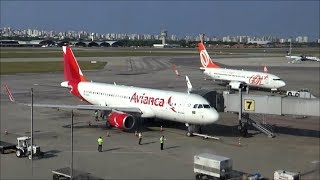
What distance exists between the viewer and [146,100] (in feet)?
134

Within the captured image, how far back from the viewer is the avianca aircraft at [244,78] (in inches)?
2808

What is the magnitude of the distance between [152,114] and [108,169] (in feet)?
44.1

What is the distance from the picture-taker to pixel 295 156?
31.1 m

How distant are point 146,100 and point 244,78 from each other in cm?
3725

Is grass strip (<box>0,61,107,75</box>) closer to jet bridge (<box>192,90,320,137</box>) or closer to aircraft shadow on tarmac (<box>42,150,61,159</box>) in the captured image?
jet bridge (<box>192,90,320,137</box>)

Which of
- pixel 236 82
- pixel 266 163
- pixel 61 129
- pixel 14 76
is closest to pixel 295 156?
pixel 266 163

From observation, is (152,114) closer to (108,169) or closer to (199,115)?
(199,115)

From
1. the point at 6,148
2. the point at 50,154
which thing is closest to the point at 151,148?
the point at 50,154

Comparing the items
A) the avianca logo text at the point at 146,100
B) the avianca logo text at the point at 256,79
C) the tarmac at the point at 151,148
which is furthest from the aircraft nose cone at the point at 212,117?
the avianca logo text at the point at 256,79

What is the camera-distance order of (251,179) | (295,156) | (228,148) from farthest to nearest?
(228,148) < (295,156) < (251,179)

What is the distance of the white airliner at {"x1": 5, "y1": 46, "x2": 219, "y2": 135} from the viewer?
3697 centimetres

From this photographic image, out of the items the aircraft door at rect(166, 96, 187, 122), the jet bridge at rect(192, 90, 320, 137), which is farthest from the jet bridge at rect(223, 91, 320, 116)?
the aircraft door at rect(166, 96, 187, 122)

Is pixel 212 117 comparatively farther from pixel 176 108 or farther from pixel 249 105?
pixel 176 108

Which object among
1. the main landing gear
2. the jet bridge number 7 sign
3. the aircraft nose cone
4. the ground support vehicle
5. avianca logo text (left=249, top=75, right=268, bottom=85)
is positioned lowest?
the ground support vehicle
